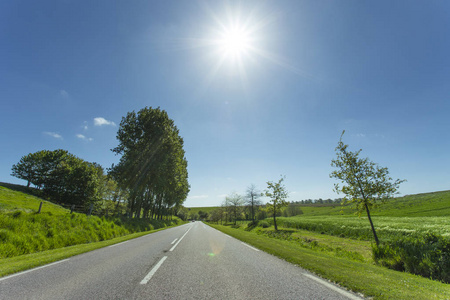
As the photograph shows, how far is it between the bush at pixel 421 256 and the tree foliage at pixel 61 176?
53.0 meters

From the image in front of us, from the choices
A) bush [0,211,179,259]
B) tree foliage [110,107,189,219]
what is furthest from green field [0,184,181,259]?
tree foliage [110,107,189,219]

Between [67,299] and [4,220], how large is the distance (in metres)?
10.3

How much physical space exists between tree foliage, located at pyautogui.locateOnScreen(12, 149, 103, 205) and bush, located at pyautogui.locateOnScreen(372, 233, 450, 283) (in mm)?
53008

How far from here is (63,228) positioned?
11.4 meters

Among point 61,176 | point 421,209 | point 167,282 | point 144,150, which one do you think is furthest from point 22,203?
point 421,209

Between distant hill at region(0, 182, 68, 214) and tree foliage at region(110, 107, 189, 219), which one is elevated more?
tree foliage at region(110, 107, 189, 219)

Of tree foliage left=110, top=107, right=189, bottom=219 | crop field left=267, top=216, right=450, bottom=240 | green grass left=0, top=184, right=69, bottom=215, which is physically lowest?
crop field left=267, top=216, right=450, bottom=240

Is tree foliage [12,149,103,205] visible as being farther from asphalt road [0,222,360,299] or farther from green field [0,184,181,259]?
asphalt road [0,222,360,299]

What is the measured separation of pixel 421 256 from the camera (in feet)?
23.2

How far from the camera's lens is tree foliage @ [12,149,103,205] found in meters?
44.1

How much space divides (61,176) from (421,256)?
6620 centimetres

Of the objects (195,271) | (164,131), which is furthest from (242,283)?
(164,131)

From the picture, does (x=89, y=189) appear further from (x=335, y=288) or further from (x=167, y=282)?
(x=335, y=288)

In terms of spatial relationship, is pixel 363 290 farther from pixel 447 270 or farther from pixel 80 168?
pixel 80 168
